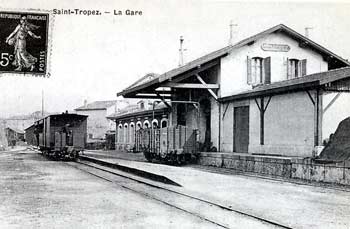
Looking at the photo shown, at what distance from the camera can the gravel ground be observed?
6672mm

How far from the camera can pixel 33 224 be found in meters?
6.67

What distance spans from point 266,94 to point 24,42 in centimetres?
910

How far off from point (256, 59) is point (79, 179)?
32.4 feet

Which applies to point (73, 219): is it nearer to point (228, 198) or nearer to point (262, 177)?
point (228, 198)

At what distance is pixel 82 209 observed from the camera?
790cm

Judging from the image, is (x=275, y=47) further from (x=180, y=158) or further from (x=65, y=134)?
(x=65, y=134)

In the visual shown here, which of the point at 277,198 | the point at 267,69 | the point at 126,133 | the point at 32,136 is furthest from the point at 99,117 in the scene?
the point at 277,198

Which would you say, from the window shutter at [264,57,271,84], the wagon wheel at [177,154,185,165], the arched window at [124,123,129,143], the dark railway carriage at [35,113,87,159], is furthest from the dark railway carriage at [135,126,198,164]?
the arched window at [124,123,129,143]

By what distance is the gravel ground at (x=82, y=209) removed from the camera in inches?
263

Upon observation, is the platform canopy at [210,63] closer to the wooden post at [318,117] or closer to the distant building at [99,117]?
the wooden post at [318,117]

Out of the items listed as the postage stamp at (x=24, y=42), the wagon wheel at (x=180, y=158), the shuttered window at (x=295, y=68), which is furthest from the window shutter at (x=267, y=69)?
the postage stamp at (x=24, y=42)

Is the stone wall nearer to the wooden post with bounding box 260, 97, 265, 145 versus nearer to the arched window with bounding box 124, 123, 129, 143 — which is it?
the wooden post with bounding box 260, 97, 265, 145

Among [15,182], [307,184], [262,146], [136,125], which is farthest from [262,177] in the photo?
[136,125]

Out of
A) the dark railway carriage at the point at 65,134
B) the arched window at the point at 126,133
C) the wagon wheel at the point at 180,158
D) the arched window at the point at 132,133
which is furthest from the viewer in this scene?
the arched window at the point at 126,133
